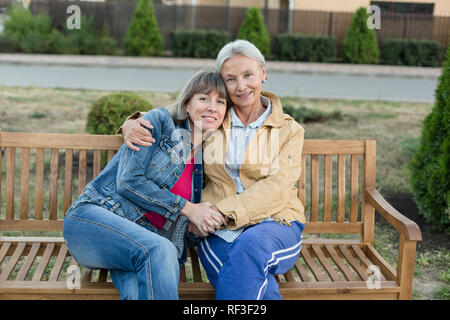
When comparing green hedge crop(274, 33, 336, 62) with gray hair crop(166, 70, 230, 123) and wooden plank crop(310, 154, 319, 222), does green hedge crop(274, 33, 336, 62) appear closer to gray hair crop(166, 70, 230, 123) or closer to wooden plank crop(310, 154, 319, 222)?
wooden plank crop(310, 154, 319, 222)

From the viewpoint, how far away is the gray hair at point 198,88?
2924 mm

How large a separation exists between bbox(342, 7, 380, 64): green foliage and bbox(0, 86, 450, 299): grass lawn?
27.5 feet

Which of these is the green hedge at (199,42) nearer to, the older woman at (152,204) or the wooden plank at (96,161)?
the wooden plank at (96,161)

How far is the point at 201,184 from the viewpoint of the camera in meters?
3.04

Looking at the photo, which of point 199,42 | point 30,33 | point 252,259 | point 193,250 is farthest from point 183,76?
point 252,259

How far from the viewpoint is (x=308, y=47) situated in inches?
755

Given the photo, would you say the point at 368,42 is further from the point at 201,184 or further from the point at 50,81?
the point at 201,184

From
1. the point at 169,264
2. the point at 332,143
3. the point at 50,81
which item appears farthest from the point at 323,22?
the point at 169,264

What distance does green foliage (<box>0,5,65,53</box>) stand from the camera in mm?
18812

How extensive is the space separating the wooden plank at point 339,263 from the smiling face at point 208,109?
109cm

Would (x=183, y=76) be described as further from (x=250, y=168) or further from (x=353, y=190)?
(x=250, y=168)

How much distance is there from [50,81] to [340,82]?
294 inches

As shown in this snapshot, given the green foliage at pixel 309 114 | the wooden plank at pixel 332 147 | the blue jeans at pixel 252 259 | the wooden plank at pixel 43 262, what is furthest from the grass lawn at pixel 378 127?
the wooden plank at pixel 43 262

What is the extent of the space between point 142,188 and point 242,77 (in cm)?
83
